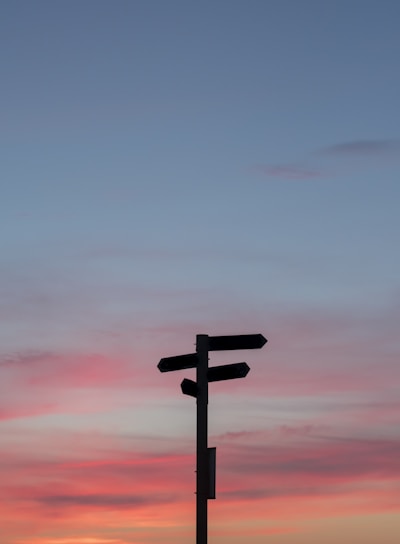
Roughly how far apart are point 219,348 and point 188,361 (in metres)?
0.57

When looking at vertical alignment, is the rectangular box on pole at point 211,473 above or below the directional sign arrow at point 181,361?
below

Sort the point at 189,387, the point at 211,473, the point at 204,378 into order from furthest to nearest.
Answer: the point at 204,378, the point at 189,387, the point at 211,473

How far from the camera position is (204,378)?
941 inches

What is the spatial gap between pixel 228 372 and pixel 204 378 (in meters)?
0.47

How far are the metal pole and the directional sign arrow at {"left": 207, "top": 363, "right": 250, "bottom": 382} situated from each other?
0.12 m

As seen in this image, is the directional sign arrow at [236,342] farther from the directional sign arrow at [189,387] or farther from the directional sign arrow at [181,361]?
the directional sign arrow at [189,387]

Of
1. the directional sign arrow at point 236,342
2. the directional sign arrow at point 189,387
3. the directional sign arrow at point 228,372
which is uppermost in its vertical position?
the directional sign arrow at point 236,342

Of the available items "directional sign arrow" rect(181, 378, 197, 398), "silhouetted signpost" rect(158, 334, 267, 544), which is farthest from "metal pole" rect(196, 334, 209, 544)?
"directional sign arrow" rect(181, 378, 197, 398)

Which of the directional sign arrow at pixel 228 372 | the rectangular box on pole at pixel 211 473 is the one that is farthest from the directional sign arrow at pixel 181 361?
the rectangular box on pole at pixel 211 473

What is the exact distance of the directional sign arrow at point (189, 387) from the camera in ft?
77.4

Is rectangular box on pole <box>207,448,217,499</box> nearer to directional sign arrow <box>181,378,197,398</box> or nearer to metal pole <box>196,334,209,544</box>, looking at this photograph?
metal pole <box>196,334,209,544</box>

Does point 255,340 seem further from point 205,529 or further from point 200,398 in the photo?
point 205,529

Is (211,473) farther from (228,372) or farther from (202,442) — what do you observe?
(228,372)

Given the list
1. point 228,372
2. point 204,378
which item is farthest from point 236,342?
point 204,378
